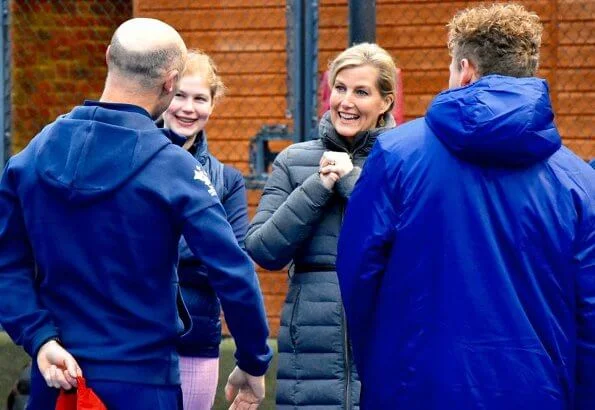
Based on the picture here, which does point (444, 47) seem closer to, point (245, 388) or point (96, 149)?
point (245, 388)

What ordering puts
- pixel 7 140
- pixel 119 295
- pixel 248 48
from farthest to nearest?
1. pixel 248 48
2. pixel 7 140
3. pixel 119 295

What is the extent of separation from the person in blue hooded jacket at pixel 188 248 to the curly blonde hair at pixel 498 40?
128 centimetres

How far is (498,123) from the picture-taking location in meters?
3.56

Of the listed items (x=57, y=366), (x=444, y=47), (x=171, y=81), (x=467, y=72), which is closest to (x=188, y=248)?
(x=171, y=81)

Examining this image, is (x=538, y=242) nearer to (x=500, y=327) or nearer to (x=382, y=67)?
(x=500, y=327)

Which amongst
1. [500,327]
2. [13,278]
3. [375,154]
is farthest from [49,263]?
[500,327]

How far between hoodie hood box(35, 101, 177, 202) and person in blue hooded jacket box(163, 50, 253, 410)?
1.04 metres

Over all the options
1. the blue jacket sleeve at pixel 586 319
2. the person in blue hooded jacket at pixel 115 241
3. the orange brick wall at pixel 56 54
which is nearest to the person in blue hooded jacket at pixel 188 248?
the person in blue hooded jacket at pixel 115 241

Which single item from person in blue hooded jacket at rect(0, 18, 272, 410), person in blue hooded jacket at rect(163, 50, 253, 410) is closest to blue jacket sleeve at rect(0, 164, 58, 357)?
person in blue hooded jacket at rect(0, 18, 272, 410)

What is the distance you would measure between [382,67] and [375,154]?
1.10 meters

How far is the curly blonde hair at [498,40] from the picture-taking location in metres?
3.76

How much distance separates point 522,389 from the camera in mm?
3580

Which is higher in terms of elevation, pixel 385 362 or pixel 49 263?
pixel 49 263

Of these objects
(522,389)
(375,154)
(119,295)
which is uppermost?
(375,154)
